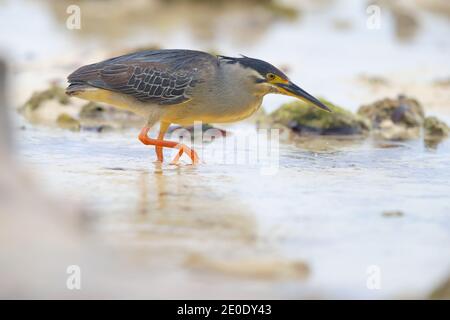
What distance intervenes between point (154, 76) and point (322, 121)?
2830 millimetres

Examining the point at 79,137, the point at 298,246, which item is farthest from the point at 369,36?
the point at 298,246

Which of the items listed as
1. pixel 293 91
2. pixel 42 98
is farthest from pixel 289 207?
pixel 42 98

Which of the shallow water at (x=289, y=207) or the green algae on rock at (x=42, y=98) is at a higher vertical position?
the green algae on rock at (x=42, y=98)

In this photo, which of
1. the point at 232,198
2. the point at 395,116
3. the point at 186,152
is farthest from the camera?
the point at 395,116

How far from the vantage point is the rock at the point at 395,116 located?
11688 mm

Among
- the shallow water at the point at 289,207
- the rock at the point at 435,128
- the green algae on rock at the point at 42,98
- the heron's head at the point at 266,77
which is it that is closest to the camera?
the shallow water at the point at 289,207

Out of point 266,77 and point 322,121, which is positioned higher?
point 266,77

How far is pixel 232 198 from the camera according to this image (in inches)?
291

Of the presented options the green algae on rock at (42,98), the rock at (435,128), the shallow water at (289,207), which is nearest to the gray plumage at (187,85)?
the shallow water at (289,207)

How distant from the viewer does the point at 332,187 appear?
7.89m

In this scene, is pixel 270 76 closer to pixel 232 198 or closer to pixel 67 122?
pixel 232 198

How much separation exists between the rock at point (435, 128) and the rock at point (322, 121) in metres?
0.73

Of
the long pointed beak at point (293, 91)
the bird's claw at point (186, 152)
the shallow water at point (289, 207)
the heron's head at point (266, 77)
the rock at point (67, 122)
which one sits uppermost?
the heron's head at point (266, 77)

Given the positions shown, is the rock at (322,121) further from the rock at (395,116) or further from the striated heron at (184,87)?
the striated heron at (184,87)
